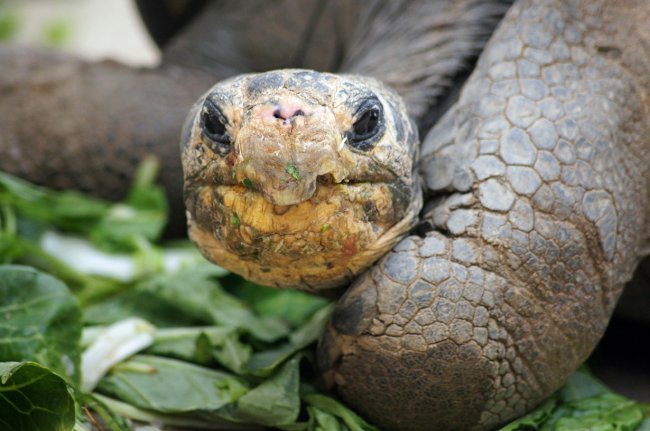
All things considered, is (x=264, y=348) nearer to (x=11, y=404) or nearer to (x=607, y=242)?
(x=11, y=404)

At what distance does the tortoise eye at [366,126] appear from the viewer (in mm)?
1671

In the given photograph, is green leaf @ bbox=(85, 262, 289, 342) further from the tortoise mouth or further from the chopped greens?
the tortoise mouth

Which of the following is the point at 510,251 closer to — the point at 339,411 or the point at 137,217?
the point at 339,411

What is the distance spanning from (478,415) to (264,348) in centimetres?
63

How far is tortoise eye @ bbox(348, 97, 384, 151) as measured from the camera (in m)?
1.67

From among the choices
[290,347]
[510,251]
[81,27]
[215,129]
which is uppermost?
[215,129]

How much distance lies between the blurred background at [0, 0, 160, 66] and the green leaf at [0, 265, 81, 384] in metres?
3.64

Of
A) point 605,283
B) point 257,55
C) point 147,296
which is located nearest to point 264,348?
point 147,296

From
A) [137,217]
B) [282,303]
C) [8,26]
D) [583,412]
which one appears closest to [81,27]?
[8,26]

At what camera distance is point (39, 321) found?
6.81 feet

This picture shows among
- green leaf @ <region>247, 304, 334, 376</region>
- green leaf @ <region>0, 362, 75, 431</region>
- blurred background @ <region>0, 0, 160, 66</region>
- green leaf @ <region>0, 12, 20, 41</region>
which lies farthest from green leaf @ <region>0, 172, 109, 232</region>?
green leaf @ <region>0, 12, 20, 41</region>

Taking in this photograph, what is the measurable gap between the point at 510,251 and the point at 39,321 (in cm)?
105

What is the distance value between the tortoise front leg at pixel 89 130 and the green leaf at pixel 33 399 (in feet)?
4.80

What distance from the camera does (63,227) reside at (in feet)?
10.1
